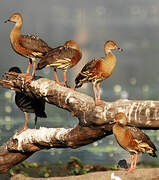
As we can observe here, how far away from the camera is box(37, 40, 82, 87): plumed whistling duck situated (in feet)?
22.4

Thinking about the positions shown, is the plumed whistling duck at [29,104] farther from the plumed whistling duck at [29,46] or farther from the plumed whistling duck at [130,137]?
the plumed whistling duck at [130,137]

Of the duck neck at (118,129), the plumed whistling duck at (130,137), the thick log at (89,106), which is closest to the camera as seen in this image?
the thick log at (89,106)

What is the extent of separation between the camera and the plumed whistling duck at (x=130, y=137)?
18.9 feet

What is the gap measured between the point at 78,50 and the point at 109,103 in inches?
59.3

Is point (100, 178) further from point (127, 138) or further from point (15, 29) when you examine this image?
point (15, 29)

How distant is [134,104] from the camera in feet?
18.9

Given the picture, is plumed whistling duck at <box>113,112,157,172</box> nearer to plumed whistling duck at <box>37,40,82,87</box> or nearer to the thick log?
the thick log

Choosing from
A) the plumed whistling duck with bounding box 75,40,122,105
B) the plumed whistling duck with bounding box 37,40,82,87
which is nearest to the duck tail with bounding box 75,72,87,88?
the plumed whistling duck with bounding box 75,40,122,105

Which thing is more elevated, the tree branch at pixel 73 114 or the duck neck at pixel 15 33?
the duck neck at pixel 15 33

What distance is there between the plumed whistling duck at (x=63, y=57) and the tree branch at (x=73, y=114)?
337 millimetres

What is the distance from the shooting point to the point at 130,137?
598 centimetres

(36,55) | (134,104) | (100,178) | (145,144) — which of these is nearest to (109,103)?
(134,104)

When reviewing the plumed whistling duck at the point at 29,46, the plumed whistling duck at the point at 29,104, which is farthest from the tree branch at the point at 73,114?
the plumed whistling duck at the point at 29,46

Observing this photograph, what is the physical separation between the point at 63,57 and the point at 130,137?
1802 mm
